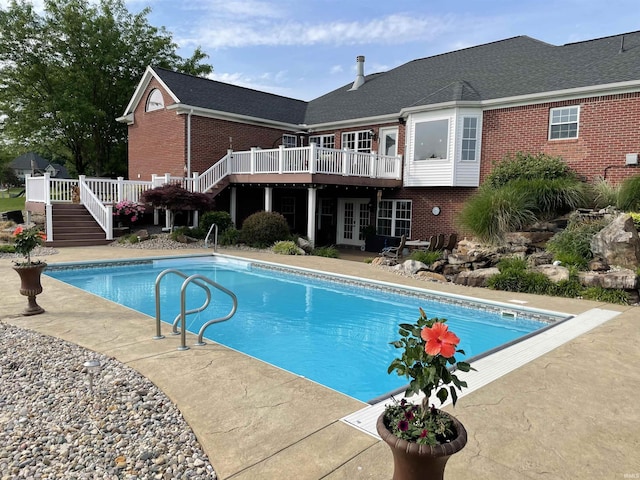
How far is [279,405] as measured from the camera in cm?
374

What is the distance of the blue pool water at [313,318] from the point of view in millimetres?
6031

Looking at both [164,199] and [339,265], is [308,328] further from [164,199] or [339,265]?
[164,199]

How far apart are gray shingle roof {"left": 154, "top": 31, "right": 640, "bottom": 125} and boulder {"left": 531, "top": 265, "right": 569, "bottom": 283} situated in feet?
22.3

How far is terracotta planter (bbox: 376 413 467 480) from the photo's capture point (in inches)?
82.0

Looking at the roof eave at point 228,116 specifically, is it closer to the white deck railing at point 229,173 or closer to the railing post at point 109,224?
the white deck railing at point 229,173

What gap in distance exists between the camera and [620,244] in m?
9.09

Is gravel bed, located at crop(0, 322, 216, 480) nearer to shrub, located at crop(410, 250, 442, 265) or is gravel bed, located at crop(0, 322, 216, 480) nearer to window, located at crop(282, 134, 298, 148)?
shrub, located at crop(410, 250, 442, 265)

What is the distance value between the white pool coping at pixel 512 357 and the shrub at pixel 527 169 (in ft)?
23.0

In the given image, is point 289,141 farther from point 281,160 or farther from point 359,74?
point 281,160

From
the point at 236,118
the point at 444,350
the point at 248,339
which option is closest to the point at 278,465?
the point at 444,350

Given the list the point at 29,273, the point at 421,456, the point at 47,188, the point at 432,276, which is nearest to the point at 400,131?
the point at 432,276

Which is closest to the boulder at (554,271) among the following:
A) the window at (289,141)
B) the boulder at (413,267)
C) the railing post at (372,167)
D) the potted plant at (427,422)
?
the boulder at (413,267)

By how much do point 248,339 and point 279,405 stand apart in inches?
130

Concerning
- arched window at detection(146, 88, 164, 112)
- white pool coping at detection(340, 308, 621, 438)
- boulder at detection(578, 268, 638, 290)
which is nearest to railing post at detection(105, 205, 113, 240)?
arched window at detection(146, 88, 164, 112)
